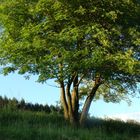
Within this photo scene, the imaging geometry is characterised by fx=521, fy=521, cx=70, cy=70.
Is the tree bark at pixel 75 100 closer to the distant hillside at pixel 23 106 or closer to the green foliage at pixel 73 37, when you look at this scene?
the green foliage at pixel 73 37

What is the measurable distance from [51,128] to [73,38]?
5.64 metres

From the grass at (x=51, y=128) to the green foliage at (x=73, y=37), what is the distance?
97.9 inches

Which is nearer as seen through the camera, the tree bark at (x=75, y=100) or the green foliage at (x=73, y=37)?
the green foliage at (x=73, y=37)

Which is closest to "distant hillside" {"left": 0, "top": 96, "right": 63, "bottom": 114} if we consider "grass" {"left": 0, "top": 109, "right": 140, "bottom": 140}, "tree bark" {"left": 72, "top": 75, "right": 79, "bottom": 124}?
"grass" {"left": 0, "top": 109, "right": 140, "bottom": 140}

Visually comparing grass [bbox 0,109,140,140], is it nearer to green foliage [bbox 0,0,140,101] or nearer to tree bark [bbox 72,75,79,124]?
tree bark [bbox 72,75,79,124]

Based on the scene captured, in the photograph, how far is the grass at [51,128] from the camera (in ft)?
68.6

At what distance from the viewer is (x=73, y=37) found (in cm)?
2759

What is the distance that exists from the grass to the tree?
2411 mm

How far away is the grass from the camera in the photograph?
68.6 feet

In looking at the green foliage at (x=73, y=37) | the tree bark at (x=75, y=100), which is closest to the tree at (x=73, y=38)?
the green foliage at (x=73, y=37)

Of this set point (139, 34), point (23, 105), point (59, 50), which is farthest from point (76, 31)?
point (23, 105)

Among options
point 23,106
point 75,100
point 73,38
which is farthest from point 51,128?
point 23,106

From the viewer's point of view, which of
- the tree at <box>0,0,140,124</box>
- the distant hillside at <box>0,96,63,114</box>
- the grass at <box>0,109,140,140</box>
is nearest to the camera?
the grass at <box>0,109,140,140</box>

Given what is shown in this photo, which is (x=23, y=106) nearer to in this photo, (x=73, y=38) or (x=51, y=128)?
(x=73, y=38)
